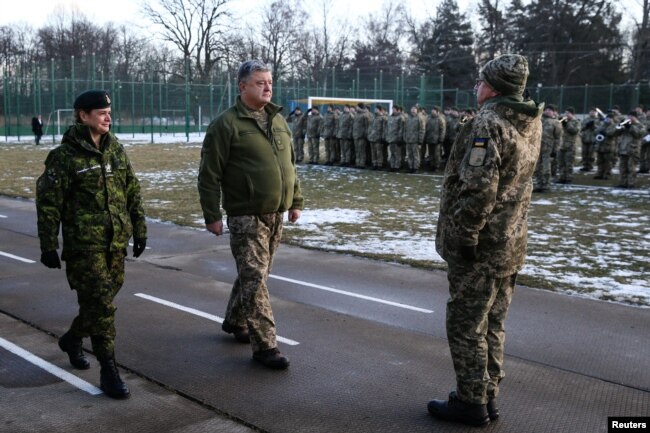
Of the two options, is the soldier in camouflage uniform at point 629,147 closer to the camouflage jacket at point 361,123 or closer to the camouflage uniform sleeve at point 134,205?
the camouflage jacket at point 361,123

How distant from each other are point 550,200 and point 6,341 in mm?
11836

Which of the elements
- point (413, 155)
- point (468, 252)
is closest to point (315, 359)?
point (468, 252)

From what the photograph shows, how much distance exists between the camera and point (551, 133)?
52.5 feet

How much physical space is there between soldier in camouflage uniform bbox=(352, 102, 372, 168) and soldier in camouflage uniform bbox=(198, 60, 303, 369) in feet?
57.7

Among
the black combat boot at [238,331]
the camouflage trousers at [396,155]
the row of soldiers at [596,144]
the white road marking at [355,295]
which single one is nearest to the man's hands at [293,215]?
the black combat boot at [238,331]

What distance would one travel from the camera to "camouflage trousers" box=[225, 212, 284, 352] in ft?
15.1

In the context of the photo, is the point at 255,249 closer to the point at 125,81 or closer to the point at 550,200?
the point at 550,200

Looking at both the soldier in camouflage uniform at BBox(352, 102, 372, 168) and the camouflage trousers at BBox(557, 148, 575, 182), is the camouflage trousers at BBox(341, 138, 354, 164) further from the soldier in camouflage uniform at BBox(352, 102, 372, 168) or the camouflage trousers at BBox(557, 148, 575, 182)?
the camouflage trousers at BBox(557, 148, 575, 182)

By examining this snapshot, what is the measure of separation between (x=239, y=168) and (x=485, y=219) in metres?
1.82

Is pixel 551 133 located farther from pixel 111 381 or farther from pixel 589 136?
pixel 111 381

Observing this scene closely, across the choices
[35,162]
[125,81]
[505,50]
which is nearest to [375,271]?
A: [35,162]

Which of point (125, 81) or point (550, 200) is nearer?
point (550, 200)

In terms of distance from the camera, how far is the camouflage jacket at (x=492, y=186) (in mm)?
3486

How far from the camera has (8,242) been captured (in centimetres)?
953
